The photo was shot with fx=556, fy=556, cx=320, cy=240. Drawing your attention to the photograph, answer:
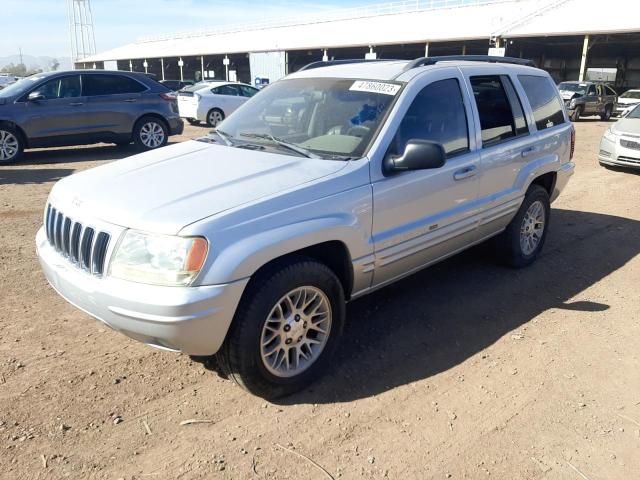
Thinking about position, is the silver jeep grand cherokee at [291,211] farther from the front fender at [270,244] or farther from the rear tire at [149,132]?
the rear tire at [149,132]

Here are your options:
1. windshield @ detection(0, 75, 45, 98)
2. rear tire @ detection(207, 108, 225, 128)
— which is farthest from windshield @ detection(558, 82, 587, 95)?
windshield @ detection(0, 75, 45, 98)

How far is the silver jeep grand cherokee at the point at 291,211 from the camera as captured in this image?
9.20 feet

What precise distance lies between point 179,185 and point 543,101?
3.84 metres

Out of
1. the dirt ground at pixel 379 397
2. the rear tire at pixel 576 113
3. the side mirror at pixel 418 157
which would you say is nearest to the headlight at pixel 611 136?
the dirt ground at pixel 379 397

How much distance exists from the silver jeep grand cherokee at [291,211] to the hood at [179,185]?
1 centimetres

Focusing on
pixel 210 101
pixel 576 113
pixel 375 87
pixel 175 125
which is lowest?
pixel 576 113

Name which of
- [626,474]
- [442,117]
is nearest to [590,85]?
[442,117]

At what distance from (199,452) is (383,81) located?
267 cm

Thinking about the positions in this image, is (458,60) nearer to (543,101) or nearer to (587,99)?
(543,101)

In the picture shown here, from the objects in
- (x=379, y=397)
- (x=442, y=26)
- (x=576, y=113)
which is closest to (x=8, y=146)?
(x=379, y=397)

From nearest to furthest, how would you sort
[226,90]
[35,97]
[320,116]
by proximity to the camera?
[320,116]
[35,97]
[226,90]

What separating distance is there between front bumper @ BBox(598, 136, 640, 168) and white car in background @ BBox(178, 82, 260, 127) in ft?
33.5

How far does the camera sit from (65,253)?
10.7ft

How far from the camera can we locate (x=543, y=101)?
540 centimetres
